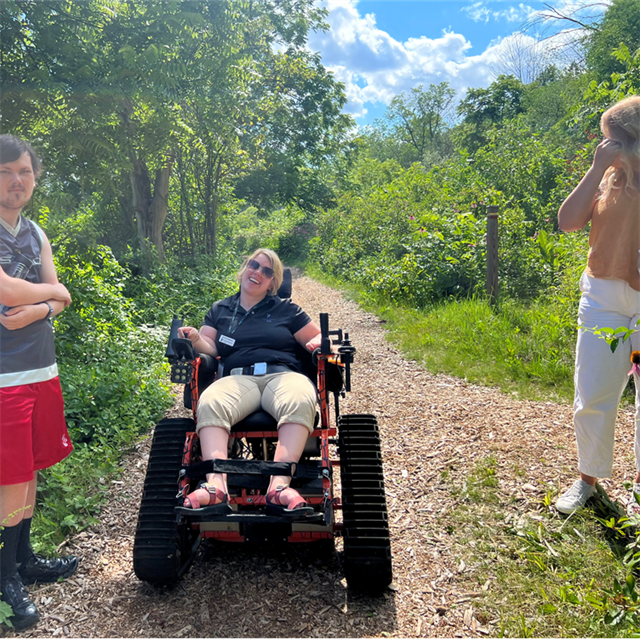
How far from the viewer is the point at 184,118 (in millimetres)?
9016

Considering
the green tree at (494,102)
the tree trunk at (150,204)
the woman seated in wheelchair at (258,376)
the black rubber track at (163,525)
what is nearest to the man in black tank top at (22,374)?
the black rubber track at (163,525)

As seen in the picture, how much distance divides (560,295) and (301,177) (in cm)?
1604

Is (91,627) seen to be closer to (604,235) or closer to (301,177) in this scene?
(604,235)

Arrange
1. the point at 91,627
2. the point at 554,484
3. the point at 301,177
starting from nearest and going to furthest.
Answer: the point at 91,627
the point at 554,484
the point at 301,177

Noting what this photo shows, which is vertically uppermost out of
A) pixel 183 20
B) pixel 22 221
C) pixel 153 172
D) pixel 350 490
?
pixel 183 20

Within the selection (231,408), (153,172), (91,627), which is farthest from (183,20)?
(153,172)

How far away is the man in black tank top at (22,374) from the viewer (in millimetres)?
2324

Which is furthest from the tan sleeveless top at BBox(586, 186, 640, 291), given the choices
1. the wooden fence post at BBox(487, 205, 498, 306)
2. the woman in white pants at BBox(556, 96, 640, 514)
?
the wooden fence post at BBox(487, 205, 498, 306)

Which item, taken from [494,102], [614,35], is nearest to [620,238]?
[614,35]

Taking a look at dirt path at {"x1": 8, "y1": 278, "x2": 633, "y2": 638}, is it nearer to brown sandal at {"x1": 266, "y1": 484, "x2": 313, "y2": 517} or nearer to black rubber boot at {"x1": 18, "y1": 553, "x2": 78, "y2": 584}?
black rubber boot at {"x1": 18, "y1": 553, "x2": 78, "y2": 584}

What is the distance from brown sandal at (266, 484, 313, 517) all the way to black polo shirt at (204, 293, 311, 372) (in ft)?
2.98

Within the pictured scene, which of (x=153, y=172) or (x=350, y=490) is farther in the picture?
(x=153, y=172)

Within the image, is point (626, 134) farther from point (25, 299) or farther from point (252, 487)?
point (25, 299)

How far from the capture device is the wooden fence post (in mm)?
6883
